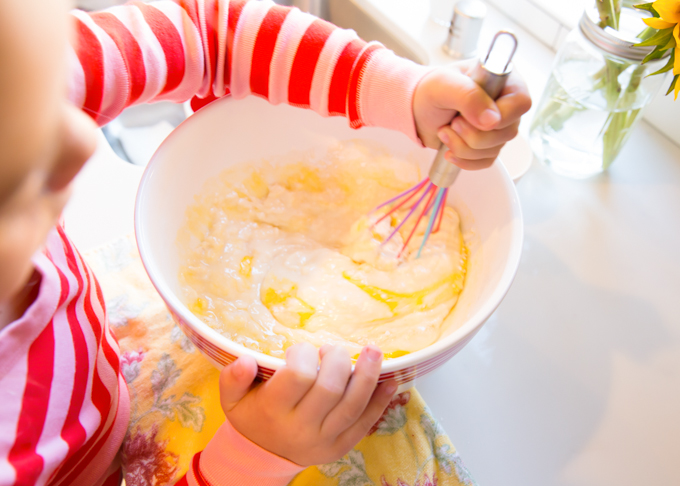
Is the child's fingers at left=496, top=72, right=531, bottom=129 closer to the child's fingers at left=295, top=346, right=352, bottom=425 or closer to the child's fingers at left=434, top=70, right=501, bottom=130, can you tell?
the child's fingers at left=434, top=70, right=501, bottom=130

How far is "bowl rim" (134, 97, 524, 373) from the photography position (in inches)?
16.7

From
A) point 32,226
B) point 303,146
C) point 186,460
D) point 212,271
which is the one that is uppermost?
point 32,226

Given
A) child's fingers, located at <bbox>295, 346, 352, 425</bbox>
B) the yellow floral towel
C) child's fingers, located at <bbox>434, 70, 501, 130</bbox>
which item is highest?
child's fingers, located at <bbox>434, 70, 501, 130</bbox>

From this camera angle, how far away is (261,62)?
0.60 meters

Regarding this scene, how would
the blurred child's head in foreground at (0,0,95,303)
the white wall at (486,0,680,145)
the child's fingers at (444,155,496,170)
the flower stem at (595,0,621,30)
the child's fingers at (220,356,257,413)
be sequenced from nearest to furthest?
the blurred child's head in foreground at (0,0,95,303)
the child's fingers at (220,356,257,413)
the child's fingers at (444,155,496,170)
the flower stem at (595,0,621,30)
the white wall at (486,0,680,145)

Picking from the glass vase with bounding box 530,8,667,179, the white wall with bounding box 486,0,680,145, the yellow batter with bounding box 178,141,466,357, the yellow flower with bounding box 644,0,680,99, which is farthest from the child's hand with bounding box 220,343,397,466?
the white wall with bounding box 486,0,680,145

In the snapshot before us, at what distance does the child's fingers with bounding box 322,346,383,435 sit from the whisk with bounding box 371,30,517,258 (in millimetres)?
231

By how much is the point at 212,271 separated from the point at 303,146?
233mm

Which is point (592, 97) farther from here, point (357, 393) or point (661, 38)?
point (357, 393)

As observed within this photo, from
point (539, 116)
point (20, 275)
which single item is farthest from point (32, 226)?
point (539, 116)

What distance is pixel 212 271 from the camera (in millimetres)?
630

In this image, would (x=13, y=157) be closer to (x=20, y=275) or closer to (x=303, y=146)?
(x=20, y=275)

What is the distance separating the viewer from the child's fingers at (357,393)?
1.42ft

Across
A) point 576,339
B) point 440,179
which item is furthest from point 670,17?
point 576,339
